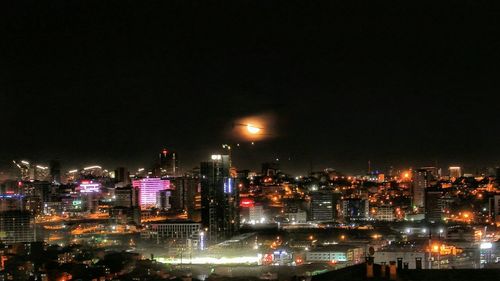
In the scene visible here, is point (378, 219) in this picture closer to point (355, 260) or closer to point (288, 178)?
point (288, 178)

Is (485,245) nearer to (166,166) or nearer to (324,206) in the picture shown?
(324,206)

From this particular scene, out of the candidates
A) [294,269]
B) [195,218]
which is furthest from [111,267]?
[195,218]

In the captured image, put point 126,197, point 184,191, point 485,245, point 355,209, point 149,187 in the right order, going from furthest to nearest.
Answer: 1. point 149,187
2. point 126,197
3. point 184,191
4. point 355,209
5. point 485,245

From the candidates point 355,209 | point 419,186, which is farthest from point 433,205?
point 419,186

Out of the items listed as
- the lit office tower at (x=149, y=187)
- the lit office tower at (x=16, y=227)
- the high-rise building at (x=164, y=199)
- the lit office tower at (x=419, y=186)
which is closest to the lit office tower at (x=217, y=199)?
the lit office tower at (x=16, y=227)

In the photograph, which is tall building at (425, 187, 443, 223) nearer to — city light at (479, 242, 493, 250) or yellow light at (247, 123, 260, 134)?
city light at (479, 242, 493, 250)

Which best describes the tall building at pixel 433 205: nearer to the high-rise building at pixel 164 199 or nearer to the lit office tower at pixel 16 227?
the high-rise building at pixel 164 199
